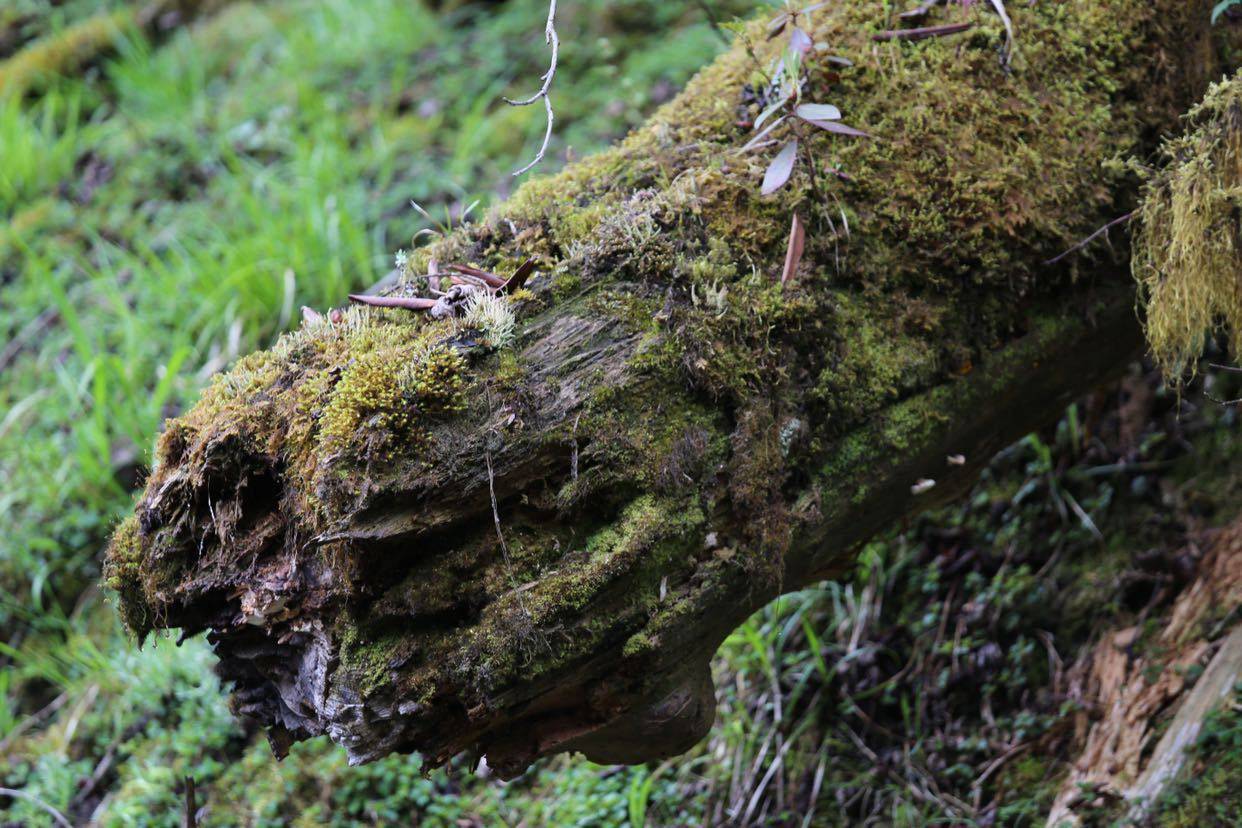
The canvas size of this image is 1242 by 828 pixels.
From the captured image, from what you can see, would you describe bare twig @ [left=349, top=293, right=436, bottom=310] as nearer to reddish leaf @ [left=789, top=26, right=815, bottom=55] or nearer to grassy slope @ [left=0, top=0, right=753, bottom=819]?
reddish leaf @ [left=789, top=26, right=815, bottom=55]

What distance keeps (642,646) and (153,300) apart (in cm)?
419

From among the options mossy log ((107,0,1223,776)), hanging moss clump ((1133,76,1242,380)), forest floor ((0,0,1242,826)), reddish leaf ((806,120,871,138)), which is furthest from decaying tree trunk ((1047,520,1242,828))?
reddish leaf ((806,120,871,138))

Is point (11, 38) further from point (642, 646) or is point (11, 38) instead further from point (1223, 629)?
point (1223, 629)

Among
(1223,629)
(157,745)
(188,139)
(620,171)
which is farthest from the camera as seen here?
(188,139)

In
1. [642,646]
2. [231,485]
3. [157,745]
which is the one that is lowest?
[157,745]

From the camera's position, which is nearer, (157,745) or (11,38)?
(157,745)

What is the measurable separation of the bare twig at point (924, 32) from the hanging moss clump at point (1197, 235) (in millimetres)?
588

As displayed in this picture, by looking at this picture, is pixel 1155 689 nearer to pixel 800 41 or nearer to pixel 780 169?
pixel 780 169

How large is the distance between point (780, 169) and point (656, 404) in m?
0.62

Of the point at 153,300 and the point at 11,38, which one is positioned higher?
the point at 11,38

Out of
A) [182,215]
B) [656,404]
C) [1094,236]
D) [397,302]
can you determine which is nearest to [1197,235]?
[1094,236]

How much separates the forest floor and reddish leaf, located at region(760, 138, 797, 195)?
88 centimetres

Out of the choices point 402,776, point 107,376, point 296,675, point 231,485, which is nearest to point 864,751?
point 402,776

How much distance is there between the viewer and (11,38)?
23.9 ft
